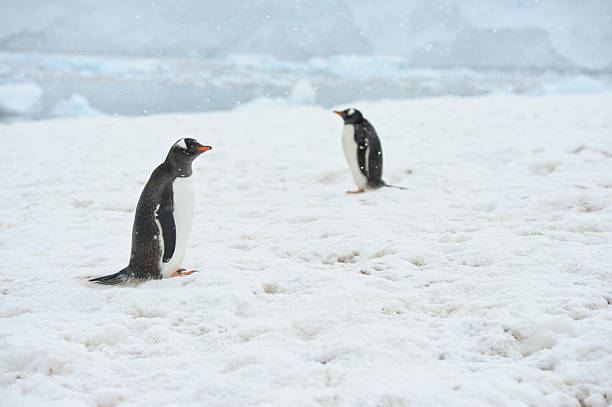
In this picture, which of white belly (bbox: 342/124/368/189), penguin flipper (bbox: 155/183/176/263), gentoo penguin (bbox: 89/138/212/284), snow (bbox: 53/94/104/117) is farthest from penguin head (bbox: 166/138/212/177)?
snow (bbox: 53/94/104/117)

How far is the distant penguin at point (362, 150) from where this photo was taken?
466 cm

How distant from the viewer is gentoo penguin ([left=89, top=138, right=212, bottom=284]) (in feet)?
8.60

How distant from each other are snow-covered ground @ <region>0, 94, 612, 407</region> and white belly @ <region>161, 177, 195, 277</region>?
0.17 metres

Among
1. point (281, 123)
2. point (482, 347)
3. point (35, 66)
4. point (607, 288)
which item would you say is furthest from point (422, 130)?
point (35, 66)

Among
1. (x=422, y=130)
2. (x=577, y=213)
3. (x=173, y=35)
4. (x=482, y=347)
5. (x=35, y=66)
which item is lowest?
(x=482, y=347)

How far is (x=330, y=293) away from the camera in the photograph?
244 centimetres

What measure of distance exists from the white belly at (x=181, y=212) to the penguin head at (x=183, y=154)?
0.21 ft

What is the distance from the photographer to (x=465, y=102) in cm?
1188

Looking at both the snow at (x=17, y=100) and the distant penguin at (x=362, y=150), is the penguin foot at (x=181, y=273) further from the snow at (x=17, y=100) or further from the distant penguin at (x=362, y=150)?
the snow at (x=17, y=100)

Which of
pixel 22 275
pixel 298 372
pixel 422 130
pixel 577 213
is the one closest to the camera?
pixel 298 372

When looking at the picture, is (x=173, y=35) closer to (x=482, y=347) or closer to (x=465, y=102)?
(x=465, y=102)

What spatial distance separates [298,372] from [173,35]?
125m

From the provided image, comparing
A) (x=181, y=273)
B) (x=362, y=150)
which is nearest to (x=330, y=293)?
(x=181, y=273)

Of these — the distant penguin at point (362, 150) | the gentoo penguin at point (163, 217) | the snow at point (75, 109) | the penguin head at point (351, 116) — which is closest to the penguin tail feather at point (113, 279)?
the gentoo penguin at point (163, 217)
